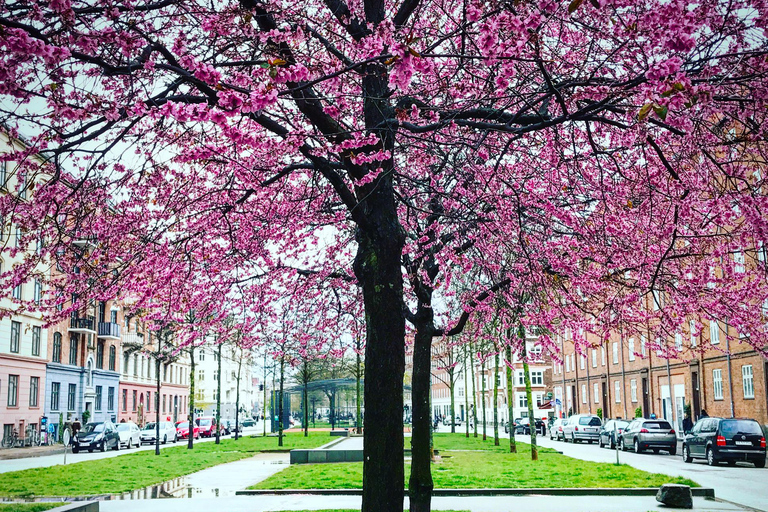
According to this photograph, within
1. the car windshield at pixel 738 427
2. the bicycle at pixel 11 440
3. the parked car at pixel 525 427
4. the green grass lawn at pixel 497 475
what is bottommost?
the parked car at pixel 525 427

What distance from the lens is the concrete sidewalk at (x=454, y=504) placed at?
12633 millimetres

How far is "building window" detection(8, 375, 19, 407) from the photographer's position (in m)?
39.0

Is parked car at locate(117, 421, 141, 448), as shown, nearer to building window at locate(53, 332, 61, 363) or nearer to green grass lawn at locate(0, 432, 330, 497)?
building window at locate(53, 332, 61, 363)

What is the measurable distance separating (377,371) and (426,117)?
2962mm

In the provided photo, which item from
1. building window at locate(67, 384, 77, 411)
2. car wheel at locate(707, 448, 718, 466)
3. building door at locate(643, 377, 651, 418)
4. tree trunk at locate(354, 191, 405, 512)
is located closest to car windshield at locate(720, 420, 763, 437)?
car wheel at locate(707, 448, 718, 466)

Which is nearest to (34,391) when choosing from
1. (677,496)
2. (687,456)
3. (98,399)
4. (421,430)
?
(98,399)

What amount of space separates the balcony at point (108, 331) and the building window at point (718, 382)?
140 ft

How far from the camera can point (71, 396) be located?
159ft

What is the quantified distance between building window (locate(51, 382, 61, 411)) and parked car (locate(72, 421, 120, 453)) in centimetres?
928

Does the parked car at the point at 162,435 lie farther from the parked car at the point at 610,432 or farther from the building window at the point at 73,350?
the parked car at the point at 610,432

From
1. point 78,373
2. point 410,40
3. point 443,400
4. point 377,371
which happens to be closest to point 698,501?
point 377,371

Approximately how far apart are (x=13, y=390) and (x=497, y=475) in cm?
3229

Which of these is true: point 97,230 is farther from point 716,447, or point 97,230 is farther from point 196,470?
point 716,447

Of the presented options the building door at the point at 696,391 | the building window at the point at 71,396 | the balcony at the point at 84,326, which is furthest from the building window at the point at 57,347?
the building door at the point at 696,391
